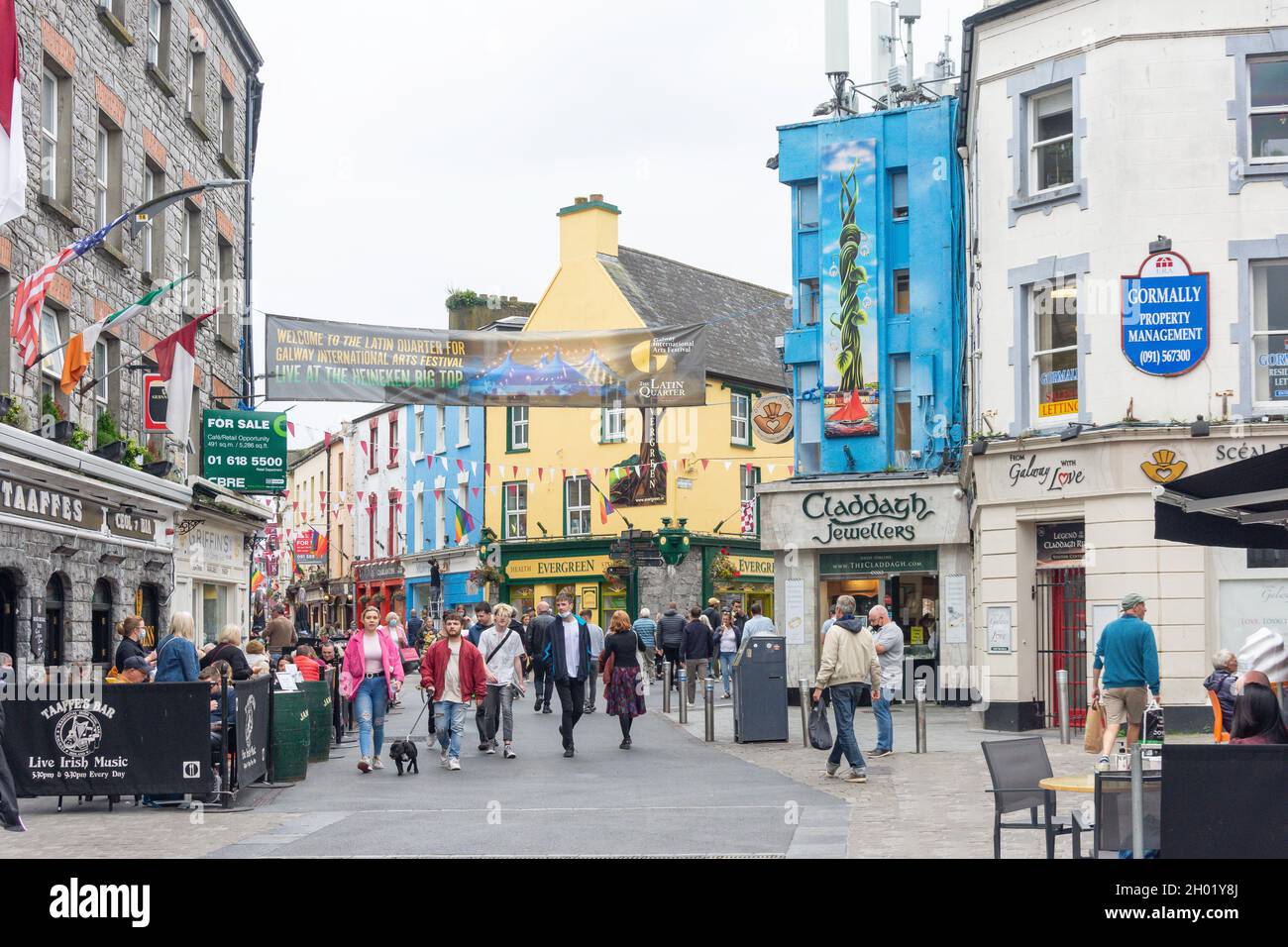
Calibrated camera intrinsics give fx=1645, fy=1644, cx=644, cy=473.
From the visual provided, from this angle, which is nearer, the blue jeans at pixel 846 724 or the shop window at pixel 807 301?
the blue jeans at pixel 846 724

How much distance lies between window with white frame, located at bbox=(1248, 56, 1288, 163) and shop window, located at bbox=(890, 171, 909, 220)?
1021cm

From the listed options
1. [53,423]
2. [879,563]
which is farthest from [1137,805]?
[879,563]

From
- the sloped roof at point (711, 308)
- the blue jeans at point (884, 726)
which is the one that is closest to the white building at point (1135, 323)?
the blue jeans at point (884, 726)

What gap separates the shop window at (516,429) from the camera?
49.5 m

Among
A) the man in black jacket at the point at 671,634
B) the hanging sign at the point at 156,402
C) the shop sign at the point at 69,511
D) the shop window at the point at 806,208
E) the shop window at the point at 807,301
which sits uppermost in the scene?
the shop window at the point at 806,208

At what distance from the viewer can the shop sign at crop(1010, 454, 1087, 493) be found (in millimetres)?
21438

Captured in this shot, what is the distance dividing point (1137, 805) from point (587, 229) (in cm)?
4045

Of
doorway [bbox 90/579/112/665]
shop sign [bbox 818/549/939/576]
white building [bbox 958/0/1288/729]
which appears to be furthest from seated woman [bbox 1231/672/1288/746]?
shop sign [bbox 818/549/939/576]

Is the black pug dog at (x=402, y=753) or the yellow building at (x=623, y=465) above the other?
the yellow building at (x=623, y=465)

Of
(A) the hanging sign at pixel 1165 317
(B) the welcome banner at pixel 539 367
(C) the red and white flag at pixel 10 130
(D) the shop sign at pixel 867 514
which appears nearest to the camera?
(C) the red and white flag at pixel 10 130

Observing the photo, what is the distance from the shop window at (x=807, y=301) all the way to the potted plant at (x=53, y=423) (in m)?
15.6

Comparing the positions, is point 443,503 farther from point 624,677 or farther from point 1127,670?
point 1127,670

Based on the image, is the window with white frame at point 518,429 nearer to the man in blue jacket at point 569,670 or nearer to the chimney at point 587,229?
the chimney at point 587,229
